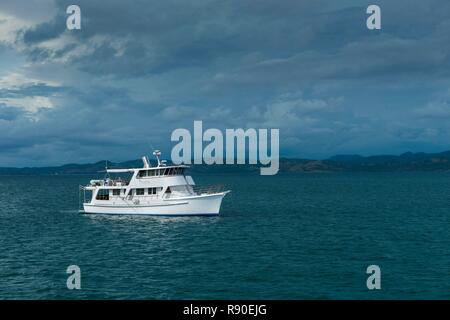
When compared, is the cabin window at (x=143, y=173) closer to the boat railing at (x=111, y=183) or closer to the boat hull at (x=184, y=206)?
the boat railing at (x=111, y=183)

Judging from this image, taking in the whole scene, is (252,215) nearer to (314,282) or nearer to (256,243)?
(256,243)

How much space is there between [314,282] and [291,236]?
55.2 feet

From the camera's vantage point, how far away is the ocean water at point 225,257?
1061 inches

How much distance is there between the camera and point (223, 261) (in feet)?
112

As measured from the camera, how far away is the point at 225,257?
3559 centimetres

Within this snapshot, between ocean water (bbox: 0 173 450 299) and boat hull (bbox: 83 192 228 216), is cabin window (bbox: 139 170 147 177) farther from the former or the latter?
ocean water (bbox: 0 173 450 299)

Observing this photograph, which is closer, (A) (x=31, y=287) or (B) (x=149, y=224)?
(A) (x=31, y=287)

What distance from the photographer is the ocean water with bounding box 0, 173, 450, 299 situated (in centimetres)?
2695

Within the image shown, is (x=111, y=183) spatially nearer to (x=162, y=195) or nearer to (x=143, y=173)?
(x=143, y=173)

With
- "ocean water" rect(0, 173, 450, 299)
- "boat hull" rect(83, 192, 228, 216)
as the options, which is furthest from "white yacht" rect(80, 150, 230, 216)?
"ocean water" rect(0, 173, 450, 299)

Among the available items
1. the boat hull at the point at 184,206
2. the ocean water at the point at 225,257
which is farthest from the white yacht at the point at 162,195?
the ocean water at the point at 225,257

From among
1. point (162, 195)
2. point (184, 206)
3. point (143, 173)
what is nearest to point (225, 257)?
point (184, 206)
